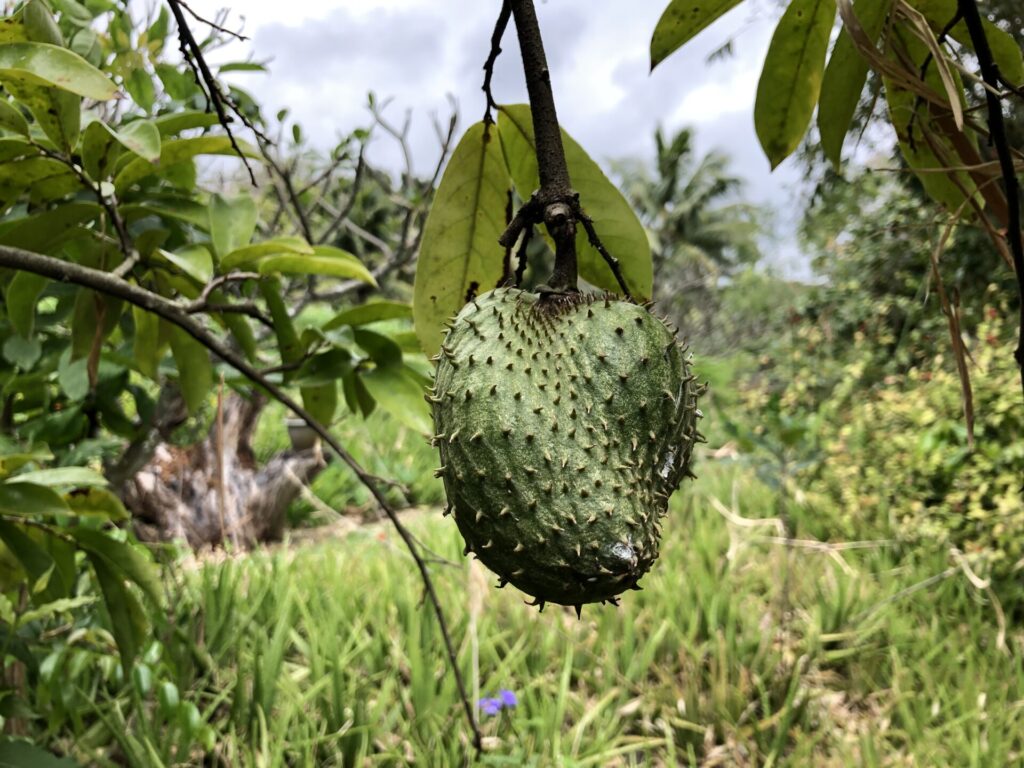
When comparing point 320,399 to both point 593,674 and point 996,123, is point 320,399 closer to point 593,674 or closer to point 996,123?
point 996,123

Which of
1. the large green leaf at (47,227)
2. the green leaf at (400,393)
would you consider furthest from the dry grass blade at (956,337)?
the large green leaf at (47,227)

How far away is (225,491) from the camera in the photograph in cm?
612

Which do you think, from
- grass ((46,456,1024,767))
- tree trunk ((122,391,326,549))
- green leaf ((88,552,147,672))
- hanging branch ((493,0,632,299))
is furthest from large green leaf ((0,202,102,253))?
tree trunk ((122,391,326,549))

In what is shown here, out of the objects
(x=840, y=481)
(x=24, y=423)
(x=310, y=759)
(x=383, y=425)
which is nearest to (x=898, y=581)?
(x=840, y=481)

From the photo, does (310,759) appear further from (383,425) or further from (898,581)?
(383,425)

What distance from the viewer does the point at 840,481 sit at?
4906 mm

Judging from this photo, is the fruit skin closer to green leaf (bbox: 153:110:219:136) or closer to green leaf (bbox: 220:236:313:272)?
green leaf (bbox: 220:236:313:272)

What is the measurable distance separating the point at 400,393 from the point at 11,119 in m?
0.52

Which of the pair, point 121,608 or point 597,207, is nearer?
point 597,207

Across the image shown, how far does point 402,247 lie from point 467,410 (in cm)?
196

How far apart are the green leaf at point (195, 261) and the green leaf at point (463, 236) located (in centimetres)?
47

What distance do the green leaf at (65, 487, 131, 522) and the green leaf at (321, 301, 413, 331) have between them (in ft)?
1.36

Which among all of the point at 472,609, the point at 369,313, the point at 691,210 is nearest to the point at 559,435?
the point at 369,313

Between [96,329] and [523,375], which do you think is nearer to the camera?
[523,375]
